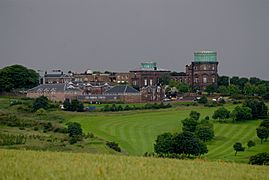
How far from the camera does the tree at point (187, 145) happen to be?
4216 centimetres

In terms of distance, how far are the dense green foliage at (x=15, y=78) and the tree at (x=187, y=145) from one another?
63.5m

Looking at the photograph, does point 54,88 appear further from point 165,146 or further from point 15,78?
point 165,146

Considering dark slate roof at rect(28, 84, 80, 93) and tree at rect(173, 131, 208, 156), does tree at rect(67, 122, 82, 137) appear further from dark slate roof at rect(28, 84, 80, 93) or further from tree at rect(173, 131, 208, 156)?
dark slate roof at rect(28, 84, 80, 93)

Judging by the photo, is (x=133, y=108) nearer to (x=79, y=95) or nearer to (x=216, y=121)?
(x=216, y=121)

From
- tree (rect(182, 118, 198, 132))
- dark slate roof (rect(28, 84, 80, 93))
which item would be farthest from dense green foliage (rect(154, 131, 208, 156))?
dark slate roof (rect(28, 84, 80, 93))

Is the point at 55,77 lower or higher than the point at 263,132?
higher

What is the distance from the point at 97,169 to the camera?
16.8m

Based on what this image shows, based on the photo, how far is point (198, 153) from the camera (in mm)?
42281

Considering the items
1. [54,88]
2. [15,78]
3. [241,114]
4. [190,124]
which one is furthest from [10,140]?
[15,78]

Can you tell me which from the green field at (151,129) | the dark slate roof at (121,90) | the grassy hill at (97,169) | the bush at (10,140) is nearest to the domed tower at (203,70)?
the dark slate roof at (121,90)

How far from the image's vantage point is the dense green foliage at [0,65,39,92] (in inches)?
3981

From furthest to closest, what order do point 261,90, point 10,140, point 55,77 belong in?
1. point 55,77
2. point 261,90
3. point 10,140

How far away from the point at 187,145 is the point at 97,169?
26055 millimetres

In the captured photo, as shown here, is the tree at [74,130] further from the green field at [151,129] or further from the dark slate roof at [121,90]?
Answer: the dark slate roof at [121,90]
